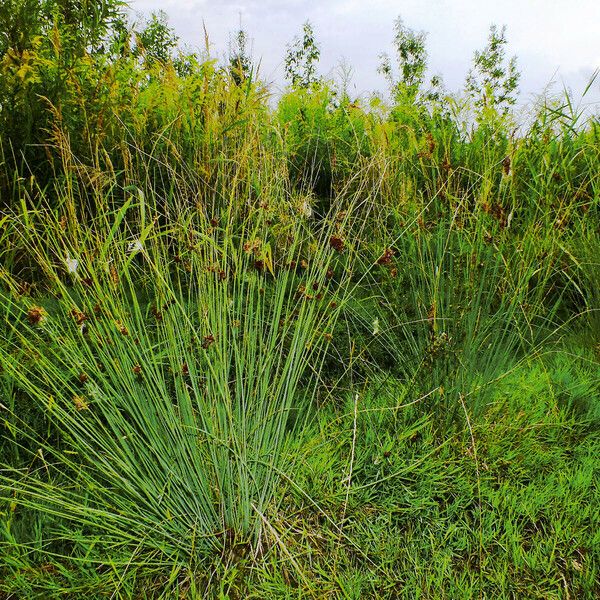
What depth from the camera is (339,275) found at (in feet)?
10.8

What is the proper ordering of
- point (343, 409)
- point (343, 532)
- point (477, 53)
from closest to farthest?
point (343, 532) < point (343, 409) < point (477, 53)

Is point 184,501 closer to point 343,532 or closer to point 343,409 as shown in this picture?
point 343,532

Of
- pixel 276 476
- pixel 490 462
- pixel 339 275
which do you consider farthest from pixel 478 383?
pixel 339 275

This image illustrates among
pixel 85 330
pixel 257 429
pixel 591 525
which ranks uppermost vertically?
pixel 85 330

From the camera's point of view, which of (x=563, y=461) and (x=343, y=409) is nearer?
(x=563, y=461)

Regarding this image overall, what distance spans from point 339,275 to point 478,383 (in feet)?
4.28

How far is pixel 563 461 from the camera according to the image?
206cm

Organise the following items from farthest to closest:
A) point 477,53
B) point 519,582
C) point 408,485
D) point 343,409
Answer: point 477,53 → point 343,409 → point 408,485 → point 519,582

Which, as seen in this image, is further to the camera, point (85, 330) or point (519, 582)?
point (85, 330)

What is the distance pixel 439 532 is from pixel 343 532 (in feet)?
0.93

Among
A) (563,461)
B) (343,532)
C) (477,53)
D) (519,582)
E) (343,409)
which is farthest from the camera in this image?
(477,53)

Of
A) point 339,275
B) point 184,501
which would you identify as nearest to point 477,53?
point 339,275

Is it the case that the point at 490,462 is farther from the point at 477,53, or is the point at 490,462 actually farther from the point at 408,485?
the point at 477,53

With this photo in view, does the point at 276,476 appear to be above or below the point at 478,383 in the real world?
below
